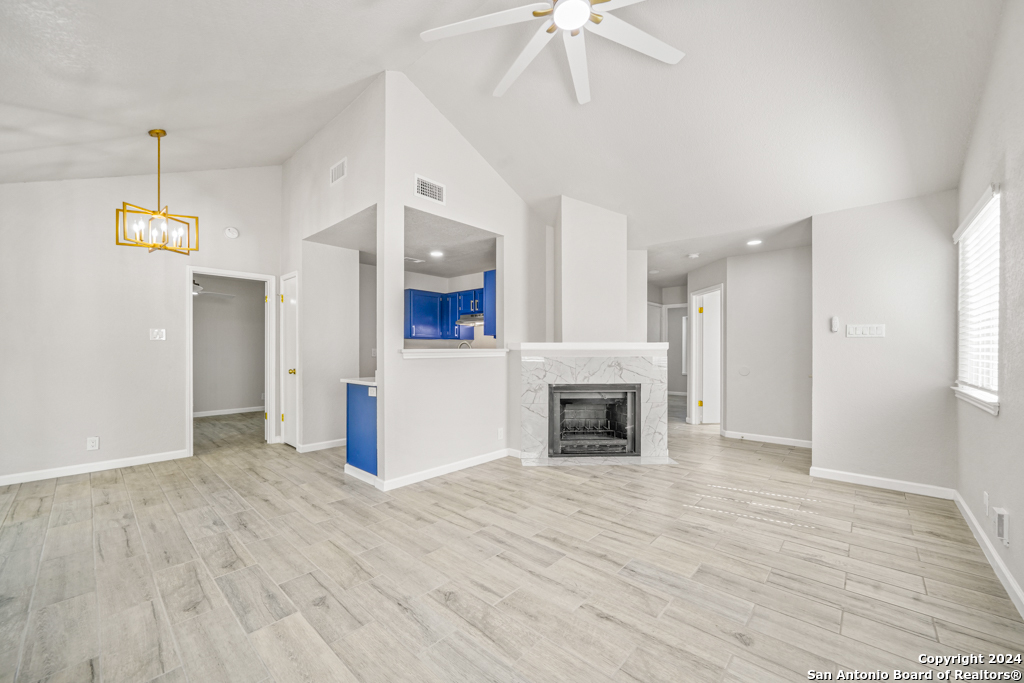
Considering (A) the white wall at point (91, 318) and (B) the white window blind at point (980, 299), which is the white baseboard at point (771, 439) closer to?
(B) the white window blind at point (980, 299)

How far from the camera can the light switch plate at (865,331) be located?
3.79 metres

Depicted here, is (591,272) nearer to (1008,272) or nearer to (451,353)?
(451,353)

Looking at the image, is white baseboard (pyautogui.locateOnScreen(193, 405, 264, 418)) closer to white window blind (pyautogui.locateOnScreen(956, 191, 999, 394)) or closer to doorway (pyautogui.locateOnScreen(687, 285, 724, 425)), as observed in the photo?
doorway (pyautogui.locateOnScreen(687, 285, 724, 425))

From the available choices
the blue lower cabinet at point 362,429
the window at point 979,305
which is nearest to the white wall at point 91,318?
the blue lower cabinet at point 362,429

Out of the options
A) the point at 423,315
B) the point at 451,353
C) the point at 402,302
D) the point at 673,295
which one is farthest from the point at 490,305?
the point at 673,295

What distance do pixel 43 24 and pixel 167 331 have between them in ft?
10.7

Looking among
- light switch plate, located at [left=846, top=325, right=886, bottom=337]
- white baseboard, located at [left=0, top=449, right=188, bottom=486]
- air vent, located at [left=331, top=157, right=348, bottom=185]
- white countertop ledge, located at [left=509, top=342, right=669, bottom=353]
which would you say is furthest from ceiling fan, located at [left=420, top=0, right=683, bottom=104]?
white baseboard, located at [left=0, top=449, right=188, bottom=486]

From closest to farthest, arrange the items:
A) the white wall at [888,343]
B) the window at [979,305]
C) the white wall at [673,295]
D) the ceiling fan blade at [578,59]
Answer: the ceiling fan blade at [578,59] < the window at [979,305] < the white wall at [888,343] < the white wall at [673,295]

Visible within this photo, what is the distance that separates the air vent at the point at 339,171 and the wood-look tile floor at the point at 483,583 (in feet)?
10.3

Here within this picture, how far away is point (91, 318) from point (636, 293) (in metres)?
6.53

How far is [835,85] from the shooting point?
293 centimetres

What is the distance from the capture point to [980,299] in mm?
2939

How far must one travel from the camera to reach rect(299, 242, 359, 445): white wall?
5098 mm

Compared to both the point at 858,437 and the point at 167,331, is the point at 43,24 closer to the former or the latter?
the point at 167,331
